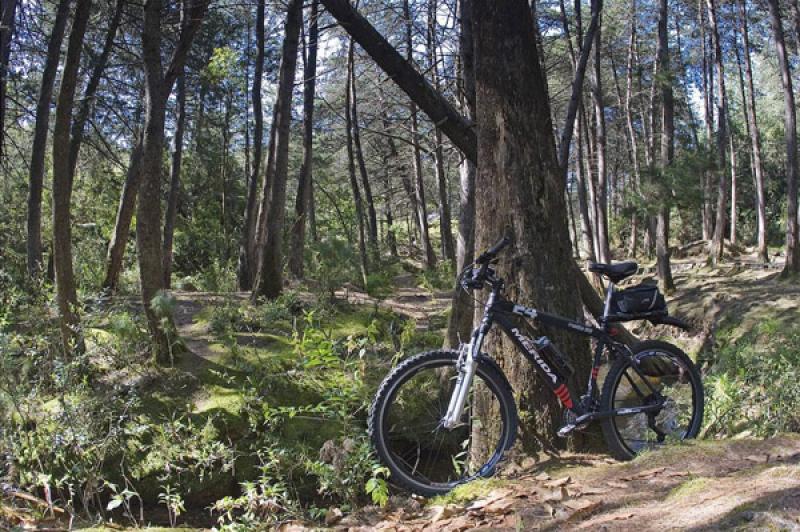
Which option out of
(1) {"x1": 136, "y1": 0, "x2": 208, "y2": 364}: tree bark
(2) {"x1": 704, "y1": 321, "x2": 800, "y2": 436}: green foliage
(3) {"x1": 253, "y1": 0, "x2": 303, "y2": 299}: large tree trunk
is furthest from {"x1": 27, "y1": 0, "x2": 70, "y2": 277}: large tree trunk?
(2) {"x1": 704, "y1": 321, "x2": 800, "y2": 436}: green foliage

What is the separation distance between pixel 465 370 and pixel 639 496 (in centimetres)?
114

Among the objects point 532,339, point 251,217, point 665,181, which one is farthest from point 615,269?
point 665,181

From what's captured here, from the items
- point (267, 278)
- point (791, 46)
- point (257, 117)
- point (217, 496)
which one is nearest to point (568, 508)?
point (217, 496)

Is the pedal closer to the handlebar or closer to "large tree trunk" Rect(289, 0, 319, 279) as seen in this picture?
the handlebar

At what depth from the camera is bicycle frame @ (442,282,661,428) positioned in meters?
3.79

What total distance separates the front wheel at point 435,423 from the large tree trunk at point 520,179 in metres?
0.16

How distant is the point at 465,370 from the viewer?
12.4ft

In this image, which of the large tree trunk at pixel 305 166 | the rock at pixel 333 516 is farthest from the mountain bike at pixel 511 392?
the large tree trunk at pixel 305 166

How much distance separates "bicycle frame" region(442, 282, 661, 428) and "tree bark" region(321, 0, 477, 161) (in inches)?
66.5

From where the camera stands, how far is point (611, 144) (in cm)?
4431

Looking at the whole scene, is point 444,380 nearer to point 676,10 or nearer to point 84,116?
point 84,116

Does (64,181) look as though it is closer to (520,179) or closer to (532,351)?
(520,179)

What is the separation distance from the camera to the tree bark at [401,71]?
4887 mm

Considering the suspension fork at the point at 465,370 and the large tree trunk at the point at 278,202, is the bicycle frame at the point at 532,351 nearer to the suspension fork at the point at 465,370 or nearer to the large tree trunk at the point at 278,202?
the suspension fork at the point at 465,370
